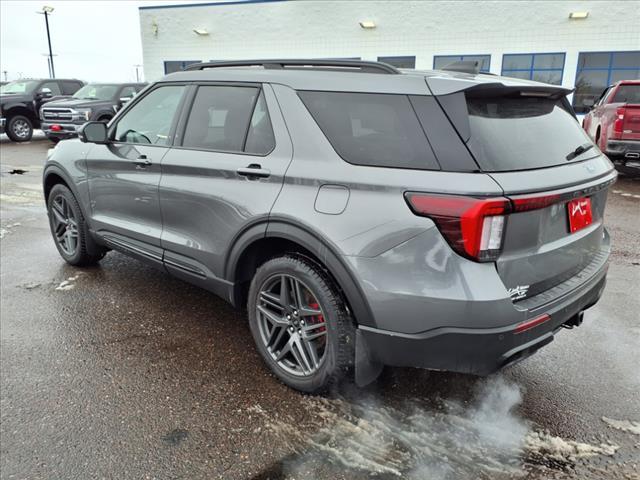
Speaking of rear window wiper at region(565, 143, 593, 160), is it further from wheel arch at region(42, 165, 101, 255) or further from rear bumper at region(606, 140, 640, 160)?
rear bumper at region(606, 140, 640, 160)

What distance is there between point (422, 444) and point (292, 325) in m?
0.94

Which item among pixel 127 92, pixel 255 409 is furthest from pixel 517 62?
pixel 255 409

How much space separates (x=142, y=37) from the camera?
23.5 metres

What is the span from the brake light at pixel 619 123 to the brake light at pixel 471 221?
8.76 m

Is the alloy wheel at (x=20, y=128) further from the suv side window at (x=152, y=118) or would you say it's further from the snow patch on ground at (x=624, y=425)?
the snow patch on ground at (x=624, y=425)

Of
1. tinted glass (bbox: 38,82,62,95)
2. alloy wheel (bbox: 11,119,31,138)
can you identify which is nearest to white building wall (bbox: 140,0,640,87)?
tinted glass (bbox: 38,82,62,95)

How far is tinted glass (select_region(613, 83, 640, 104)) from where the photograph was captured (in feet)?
33.8

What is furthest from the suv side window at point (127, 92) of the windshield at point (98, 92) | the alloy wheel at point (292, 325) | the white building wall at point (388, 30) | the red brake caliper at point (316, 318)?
the red brake caliper at point (316, 318)

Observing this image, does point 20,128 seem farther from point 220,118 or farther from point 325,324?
point 325,324

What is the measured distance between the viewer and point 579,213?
2.55 m

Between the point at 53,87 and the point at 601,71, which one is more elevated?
the point at 601,71

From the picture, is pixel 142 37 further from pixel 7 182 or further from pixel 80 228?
pixel 80 228

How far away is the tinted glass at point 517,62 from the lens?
18.4m

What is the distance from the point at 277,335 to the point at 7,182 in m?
8.93
